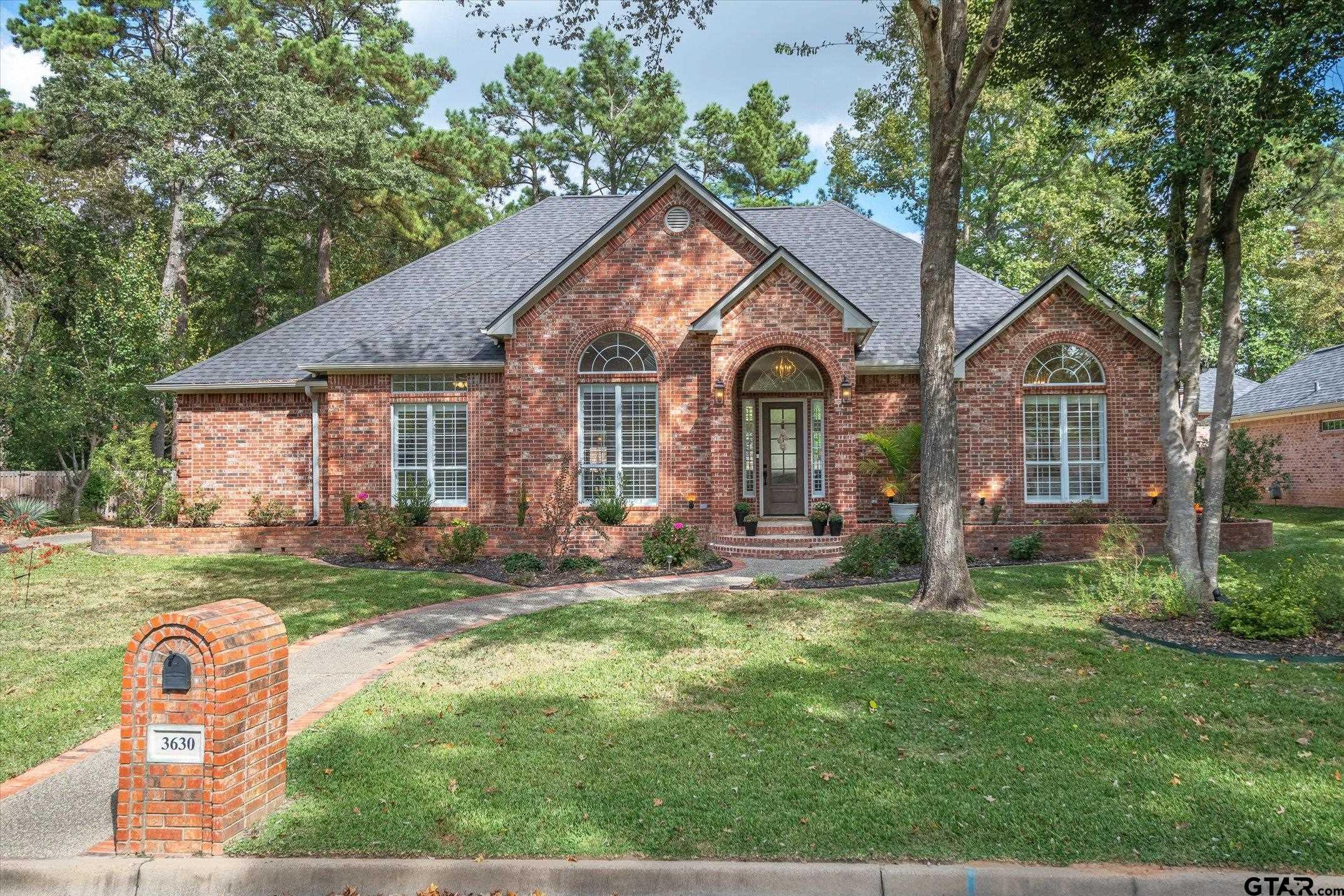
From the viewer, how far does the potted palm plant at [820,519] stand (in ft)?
46.9

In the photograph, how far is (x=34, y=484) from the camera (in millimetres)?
24109

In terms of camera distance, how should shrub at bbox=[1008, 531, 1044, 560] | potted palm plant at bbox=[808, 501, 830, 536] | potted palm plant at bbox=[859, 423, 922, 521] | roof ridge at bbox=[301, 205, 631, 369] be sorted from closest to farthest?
shrub at bbox=[1008, 531, 1044, 560]
potted palm plant at bbox=[808, 501, 830, 536]
potted palm plant at bbox=[859, 423, 922, 521]
roof ridge at bbox=[301, 205, 631, 369]

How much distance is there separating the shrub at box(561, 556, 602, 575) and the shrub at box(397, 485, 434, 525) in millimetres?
3577

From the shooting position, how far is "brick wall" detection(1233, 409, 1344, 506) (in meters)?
22.8

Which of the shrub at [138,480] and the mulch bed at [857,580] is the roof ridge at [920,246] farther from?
the shrub at [138,480]

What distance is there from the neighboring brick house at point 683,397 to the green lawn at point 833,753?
7.22m

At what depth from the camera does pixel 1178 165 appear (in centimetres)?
816

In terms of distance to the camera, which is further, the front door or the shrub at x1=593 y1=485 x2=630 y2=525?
the front door

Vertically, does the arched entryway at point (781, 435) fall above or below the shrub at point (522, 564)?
above

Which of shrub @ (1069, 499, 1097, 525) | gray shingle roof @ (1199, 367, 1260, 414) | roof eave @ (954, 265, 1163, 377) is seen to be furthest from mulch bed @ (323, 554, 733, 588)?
gray shingle roof @ (1199, 367, 1260, 414)

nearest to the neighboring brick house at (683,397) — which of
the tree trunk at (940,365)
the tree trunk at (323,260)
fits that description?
the tree trunk at (940,365)

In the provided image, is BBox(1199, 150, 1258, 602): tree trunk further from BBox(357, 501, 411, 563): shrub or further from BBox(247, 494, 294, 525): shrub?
BBox(247, 494, 294, 525): shrub

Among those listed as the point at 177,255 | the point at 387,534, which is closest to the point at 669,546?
the point at 387,534

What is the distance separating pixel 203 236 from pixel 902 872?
30.4 meters
